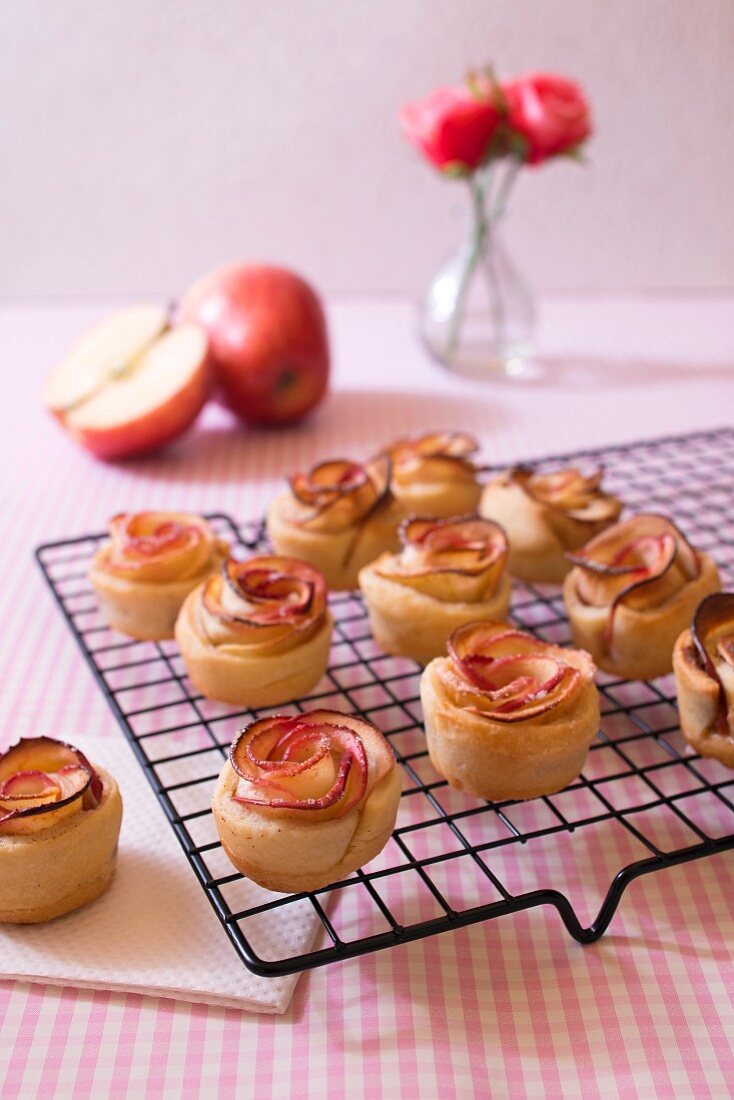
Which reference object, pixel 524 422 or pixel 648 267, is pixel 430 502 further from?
pixel 648 267

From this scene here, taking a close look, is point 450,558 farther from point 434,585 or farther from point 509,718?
point 509,718

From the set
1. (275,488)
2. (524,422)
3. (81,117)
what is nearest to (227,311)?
(275,488)

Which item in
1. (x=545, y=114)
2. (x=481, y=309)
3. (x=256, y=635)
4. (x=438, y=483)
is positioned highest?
(x=545, y=114)

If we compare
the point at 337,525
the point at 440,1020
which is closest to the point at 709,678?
the point at 440,1020

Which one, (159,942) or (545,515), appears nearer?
(159,942)

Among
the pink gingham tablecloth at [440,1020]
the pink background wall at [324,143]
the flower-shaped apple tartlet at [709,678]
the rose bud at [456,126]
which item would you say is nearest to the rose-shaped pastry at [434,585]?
the flower-shaped apple tartlet at [709,678]

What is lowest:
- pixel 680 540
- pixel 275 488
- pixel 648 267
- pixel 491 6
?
pixel 648 267

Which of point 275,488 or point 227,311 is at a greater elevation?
point 227,311
